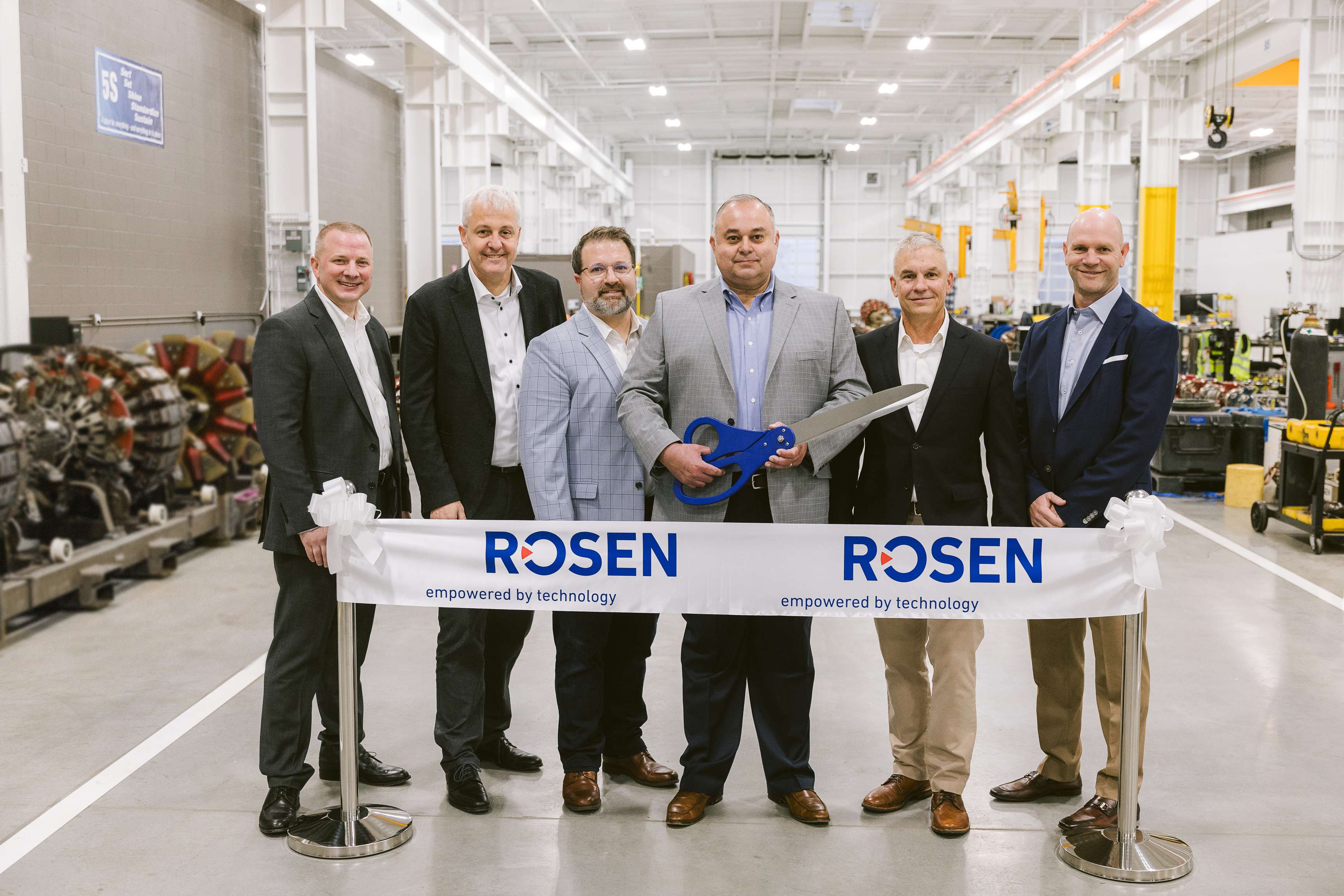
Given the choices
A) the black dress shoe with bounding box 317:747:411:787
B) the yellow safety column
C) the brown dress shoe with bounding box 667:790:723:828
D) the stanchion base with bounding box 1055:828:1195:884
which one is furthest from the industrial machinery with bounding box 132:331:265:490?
the yellow safety column

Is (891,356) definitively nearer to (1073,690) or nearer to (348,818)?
(1073,690)

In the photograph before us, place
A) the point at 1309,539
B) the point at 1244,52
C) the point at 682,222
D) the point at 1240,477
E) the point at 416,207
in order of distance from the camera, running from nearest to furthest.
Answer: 1. the point at 1309,539
2. the point at 1240,477
3. the point at 1244,52
4. the point at 416,207
5. the point at 682,222

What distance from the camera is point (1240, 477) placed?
8.63 metres

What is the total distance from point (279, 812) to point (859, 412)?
1.98 m

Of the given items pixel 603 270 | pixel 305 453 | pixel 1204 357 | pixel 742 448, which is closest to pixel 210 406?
pixel 305 453

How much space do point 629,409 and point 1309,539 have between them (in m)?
6.34

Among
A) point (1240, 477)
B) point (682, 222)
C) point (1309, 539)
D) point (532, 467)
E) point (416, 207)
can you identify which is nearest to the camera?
point (532, 467)

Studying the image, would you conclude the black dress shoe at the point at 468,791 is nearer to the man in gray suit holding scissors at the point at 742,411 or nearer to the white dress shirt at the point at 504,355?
the man in gray suit holding scissors at the point at 742,411

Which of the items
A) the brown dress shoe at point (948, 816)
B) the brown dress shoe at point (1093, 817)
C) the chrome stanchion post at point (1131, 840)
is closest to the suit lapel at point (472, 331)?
the brown dress shoe at point (948, 816)

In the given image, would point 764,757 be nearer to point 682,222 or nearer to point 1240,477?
point 1240,477

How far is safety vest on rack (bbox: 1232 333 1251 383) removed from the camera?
15.3m

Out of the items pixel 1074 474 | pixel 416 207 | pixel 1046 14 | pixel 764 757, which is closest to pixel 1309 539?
pixel 1074 474

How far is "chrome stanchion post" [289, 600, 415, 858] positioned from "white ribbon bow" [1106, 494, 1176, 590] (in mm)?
1997

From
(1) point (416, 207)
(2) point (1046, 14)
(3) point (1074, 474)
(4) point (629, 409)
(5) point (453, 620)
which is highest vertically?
(2) point (1046, 14)
